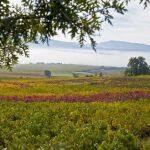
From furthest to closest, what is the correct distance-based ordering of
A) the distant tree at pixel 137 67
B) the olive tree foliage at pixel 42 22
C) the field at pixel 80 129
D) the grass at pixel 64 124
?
1. the distant tree at pixel 137 67
2. the grass at pixel 64 124
3. the field at pixel 80 129
4. the olive tree foliage at pixel 42 22

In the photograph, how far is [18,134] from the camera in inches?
753

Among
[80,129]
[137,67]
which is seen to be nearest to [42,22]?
[80,129]

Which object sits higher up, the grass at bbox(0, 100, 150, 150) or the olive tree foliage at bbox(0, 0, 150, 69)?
the olive tree foliage at bbox(0, 0, 150, 69)

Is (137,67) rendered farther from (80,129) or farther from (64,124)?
(80,129)

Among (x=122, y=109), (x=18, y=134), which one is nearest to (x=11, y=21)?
(x=18, y=134)

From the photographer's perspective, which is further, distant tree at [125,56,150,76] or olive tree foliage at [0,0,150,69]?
distant tree at [125,56,150,76]

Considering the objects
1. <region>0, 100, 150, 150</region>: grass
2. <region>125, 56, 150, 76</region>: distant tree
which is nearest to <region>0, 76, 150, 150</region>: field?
<region>0, 100, 150, 150</region>: grass

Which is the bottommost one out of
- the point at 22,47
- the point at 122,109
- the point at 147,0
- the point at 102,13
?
the point at 122,109

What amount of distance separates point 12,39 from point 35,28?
43cm

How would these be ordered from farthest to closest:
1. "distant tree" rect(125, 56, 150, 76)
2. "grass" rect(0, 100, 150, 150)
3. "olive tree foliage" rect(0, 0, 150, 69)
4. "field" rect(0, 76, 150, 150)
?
"distant tree" rect(125, 56, 150, 76) < "grass" rect(0, 100, 150, 150) < "field" rect(0, 76, 150, 150) < "olive tree foliage" rect(0, 0, 150, 69)

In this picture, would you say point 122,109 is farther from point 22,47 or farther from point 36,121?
point 22,47

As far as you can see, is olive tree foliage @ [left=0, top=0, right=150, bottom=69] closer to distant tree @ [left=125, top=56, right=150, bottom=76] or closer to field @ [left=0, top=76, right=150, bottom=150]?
field @ [left=0, top=76, right=150, bottom=150]

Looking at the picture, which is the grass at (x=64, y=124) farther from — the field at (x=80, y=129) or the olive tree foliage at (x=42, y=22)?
the olive tree foliage at (x=42, y=22)

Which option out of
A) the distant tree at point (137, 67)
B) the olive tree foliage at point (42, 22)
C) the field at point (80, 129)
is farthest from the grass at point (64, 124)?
the distant tree at point (137, 67)
